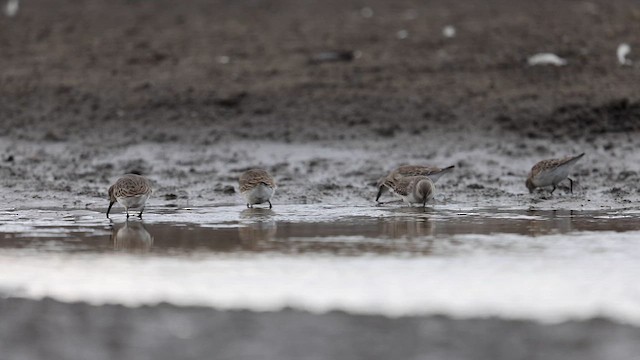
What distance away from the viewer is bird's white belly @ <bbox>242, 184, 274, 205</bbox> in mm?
14117

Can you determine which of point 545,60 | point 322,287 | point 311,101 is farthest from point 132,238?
point 545,60

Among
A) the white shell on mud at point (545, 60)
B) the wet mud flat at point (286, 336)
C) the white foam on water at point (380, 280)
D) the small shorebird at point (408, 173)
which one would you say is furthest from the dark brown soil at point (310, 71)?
the wet mud flat at point (286, 336)

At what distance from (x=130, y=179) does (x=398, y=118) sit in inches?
227

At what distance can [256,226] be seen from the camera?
1261 centimetres

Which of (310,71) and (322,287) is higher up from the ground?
(310,71)

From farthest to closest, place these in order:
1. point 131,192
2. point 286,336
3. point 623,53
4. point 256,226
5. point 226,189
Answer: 1. point 623,53
2. point 226,189
3. point 131,192
4. point 256,226
5. point 286,336

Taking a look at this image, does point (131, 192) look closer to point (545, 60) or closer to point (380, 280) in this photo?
point (380, 280)

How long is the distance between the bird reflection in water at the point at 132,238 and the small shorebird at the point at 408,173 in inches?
123

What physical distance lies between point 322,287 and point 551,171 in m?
6.14

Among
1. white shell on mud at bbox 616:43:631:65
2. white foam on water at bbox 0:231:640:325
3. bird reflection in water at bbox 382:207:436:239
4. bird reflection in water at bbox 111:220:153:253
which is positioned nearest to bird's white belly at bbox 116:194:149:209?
bird reflection in water at bbox 111:220:153:253

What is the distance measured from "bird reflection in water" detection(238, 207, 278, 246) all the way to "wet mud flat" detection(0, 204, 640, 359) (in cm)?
3

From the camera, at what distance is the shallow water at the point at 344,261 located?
877cm

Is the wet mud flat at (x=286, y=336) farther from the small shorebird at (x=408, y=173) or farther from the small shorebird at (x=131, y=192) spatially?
the small shorebird at (x=408, y=173)

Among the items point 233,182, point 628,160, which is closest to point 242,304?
point 233,182
